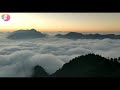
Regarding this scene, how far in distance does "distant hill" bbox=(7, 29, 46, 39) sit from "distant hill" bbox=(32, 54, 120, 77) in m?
0.54

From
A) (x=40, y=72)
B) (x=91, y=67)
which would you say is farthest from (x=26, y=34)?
(x=91, y=67)

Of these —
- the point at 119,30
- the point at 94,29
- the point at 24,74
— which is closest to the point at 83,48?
the point at 94,29

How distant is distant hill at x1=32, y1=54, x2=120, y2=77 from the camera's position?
355 cm

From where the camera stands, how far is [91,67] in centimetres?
357

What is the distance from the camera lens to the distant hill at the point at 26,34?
3623 mm

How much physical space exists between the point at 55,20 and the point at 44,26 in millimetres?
169

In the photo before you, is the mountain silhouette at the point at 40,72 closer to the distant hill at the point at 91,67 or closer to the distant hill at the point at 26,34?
the distant hill at the point at 91,67

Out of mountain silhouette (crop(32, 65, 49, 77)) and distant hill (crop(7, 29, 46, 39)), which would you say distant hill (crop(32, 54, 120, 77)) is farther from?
distant hill (crop(7, 29, 46, 39))

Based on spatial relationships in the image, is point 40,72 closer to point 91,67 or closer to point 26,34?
point 26,34

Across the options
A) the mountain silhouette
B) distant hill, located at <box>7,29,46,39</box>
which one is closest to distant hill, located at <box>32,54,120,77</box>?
the mountain silhouette

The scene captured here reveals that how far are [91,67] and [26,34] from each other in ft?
3.19

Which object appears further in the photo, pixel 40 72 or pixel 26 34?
pixel 26 34

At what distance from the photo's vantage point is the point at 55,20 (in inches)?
144

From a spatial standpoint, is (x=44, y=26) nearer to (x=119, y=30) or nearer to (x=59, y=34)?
(x=59, y=34)
